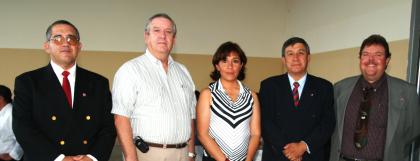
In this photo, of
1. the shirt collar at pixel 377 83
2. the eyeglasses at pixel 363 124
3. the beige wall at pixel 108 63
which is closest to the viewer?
the eyeglasses at pixel 363 124

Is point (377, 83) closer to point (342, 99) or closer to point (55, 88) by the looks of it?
point (342, 99)

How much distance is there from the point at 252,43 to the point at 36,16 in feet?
12.2

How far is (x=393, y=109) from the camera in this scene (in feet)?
8.71

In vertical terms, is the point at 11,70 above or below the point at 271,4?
below

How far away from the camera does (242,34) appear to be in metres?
6.90

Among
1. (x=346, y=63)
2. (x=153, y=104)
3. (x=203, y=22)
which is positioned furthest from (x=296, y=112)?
(x=203, y=22)

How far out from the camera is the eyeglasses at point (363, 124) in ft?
8.73

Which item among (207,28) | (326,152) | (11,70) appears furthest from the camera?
(207,28)

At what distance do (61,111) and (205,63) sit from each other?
4.64 meters

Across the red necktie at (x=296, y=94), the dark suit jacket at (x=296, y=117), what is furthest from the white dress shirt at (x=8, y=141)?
the red necktie at (x=296, y=94)

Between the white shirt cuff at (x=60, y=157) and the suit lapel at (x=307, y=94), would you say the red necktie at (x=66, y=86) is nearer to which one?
the white shirt cuff at (x=60, y=157)

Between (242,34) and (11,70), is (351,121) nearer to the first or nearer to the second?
(242,34)

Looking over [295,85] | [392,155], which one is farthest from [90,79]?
[392,155]

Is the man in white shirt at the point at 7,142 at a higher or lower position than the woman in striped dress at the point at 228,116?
lower
